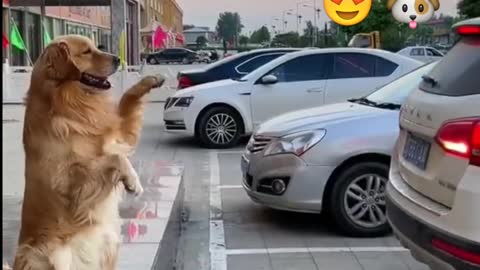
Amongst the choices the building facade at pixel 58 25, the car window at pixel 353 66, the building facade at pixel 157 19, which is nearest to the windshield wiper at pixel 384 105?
the car window at pixel 353 66

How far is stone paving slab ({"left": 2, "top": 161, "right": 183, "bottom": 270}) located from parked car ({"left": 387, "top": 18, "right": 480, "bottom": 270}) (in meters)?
1.62

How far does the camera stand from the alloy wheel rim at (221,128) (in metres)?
12.8

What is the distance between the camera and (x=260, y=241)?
6.77 metres

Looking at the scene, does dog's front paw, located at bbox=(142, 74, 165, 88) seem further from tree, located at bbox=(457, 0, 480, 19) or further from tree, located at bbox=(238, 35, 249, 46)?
tree, located at bbox=(238, 35, 249, 46)

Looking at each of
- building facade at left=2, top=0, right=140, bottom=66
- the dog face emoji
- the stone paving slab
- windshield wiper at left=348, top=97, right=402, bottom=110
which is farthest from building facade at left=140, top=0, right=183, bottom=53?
the stone paving slab

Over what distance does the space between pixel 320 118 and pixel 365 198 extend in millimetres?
888

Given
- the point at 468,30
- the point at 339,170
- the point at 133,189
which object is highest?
the point at 468,30

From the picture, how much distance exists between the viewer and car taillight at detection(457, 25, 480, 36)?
14.0 ft

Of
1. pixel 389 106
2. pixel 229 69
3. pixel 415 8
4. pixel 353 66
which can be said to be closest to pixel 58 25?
pixel 415 8

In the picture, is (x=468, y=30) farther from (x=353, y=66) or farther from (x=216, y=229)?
(x=353, y=66)

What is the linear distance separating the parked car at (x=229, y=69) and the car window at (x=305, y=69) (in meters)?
2.79

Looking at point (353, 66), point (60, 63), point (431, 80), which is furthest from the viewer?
point (353, 66)

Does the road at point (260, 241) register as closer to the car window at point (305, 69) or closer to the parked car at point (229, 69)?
the car window at point (305, 69)

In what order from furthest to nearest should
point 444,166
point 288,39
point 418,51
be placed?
point 288,39 < point 418,51 < point 444,166
